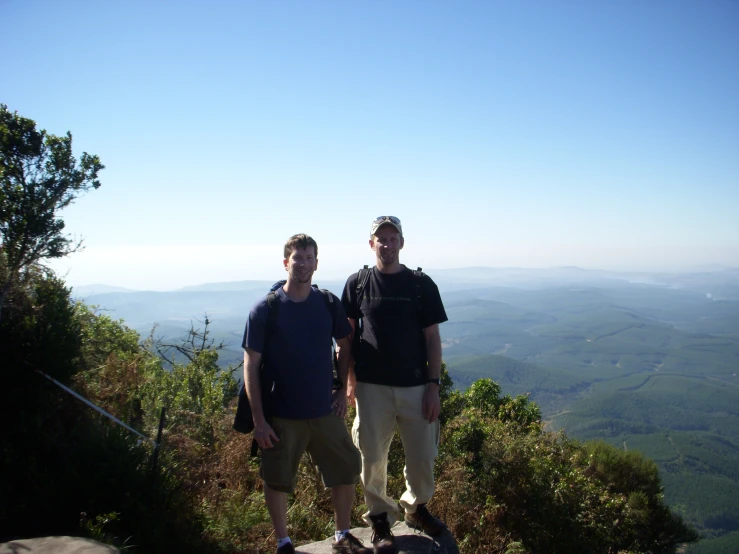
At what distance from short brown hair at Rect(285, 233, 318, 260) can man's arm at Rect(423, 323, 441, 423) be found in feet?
3.83

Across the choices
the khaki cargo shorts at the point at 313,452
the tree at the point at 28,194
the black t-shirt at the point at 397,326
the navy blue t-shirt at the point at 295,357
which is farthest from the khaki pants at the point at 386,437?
the tree at the point at 28,194

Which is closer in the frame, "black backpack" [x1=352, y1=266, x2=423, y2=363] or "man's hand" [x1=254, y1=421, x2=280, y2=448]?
"man's hand" [x1=254, y1=421, x2=280, y2=448]

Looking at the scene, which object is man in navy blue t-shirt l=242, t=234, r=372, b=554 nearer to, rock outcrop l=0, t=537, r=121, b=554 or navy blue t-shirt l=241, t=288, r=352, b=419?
navy blue t-shirt l=241, t=288, r=352, b=419

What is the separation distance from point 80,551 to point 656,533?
13059 millimetres

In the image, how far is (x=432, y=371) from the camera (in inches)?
149

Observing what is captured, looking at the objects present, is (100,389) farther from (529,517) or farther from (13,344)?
(529,517)

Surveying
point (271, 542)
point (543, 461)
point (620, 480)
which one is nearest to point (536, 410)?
point (620, 480)

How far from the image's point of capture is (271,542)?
13.2 ft

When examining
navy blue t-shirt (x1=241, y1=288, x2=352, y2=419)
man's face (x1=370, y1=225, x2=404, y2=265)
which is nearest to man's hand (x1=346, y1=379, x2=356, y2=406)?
navy blue t-shirt (x1=241, y1=288, x2=352, y2=419)

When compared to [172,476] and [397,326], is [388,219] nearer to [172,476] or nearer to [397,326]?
[397,326]

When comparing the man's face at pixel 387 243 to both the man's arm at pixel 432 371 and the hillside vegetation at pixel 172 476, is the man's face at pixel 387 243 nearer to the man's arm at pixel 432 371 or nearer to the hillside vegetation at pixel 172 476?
the man's arm at pixel 432 371

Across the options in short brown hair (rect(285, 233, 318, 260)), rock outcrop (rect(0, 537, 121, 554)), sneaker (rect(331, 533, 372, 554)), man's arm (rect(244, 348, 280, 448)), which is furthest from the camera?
sneaker (rect(331, 533, 372, 554))

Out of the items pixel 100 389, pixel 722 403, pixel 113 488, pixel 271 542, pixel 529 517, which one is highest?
pixel 100 389

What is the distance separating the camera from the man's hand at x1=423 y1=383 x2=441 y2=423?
12.1 feet
